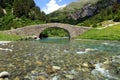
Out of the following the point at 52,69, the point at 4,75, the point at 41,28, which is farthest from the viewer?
the point at 41,28

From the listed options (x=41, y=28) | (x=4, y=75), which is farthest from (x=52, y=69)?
(x=41, y=28)

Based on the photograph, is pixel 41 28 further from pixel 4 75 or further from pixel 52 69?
pixel 4 75

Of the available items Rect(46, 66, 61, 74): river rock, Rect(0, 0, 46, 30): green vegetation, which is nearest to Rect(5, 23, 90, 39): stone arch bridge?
Rect(0, 0, 46, 30): green vegetation

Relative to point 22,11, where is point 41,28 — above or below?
below

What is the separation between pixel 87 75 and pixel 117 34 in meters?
45.6

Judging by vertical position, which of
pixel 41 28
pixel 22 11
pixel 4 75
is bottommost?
pixel 4 75

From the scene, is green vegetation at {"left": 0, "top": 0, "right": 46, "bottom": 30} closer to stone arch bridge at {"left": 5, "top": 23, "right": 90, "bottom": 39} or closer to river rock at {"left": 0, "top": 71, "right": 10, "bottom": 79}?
stone arch bridge at {"left": 5, "top": 23, "right": 90, "bottom": 39}

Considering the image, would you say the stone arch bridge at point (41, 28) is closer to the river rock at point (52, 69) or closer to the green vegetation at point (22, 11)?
the green vegetation at point (22, 11)

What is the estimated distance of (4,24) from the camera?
308ft

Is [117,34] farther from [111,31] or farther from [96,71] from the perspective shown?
[96,71]

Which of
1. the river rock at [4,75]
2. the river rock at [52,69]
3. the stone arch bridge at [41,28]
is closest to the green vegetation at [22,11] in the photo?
the stone arch bridge at [41,28]

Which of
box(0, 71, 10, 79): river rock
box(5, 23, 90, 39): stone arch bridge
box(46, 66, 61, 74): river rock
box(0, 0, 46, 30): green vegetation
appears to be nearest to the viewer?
box(0, 71, 10, 79): river rock

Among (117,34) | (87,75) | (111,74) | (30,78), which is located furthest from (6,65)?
(117,34)

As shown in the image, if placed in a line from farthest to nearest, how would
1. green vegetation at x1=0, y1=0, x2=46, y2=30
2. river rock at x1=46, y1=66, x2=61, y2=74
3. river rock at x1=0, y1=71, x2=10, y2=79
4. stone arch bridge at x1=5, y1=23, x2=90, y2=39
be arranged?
green vegetation at x1=0, y1=0, x2=46, y2=30 → stone arch bridge at x1=5, y1=23, x2=90, y2=39 → river rock at x1=46, y1=66, x2=61, y2=74 → river rock at x1=0, y1=71, x2=10, y2=79
